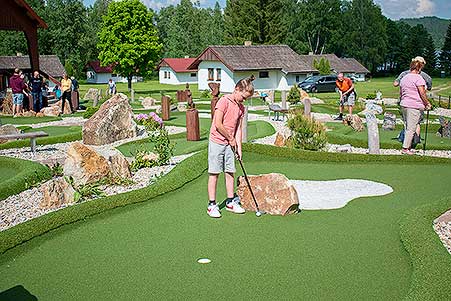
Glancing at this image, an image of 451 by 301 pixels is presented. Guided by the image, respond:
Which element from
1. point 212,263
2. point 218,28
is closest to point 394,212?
point 212,263

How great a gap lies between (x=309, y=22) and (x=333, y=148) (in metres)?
69.6

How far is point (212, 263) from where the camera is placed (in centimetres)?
540

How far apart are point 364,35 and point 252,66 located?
143 ft

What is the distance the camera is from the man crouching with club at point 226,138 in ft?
22.7

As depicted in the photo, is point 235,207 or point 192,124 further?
point 192,124

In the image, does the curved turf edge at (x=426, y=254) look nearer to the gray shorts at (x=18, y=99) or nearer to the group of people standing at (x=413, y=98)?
the group of people standing at (x=413, y=98)

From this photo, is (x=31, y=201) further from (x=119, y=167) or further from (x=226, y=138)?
(x=226, y=138)

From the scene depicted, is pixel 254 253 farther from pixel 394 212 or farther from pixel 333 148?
pixel 333 148

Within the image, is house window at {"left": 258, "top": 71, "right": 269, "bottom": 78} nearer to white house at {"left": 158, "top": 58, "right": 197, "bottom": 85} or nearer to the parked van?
the parked van

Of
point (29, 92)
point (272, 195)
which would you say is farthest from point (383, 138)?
point (29, 92)

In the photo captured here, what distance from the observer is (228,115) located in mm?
6969

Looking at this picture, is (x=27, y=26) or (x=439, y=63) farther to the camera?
(x=439, y=63)

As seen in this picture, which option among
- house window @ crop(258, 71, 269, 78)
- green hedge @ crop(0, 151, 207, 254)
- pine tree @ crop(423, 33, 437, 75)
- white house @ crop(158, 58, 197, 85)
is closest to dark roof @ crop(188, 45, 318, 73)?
house window @ crop(258, 71, 269, 78)

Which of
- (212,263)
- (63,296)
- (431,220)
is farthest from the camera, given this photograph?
(431,220)
